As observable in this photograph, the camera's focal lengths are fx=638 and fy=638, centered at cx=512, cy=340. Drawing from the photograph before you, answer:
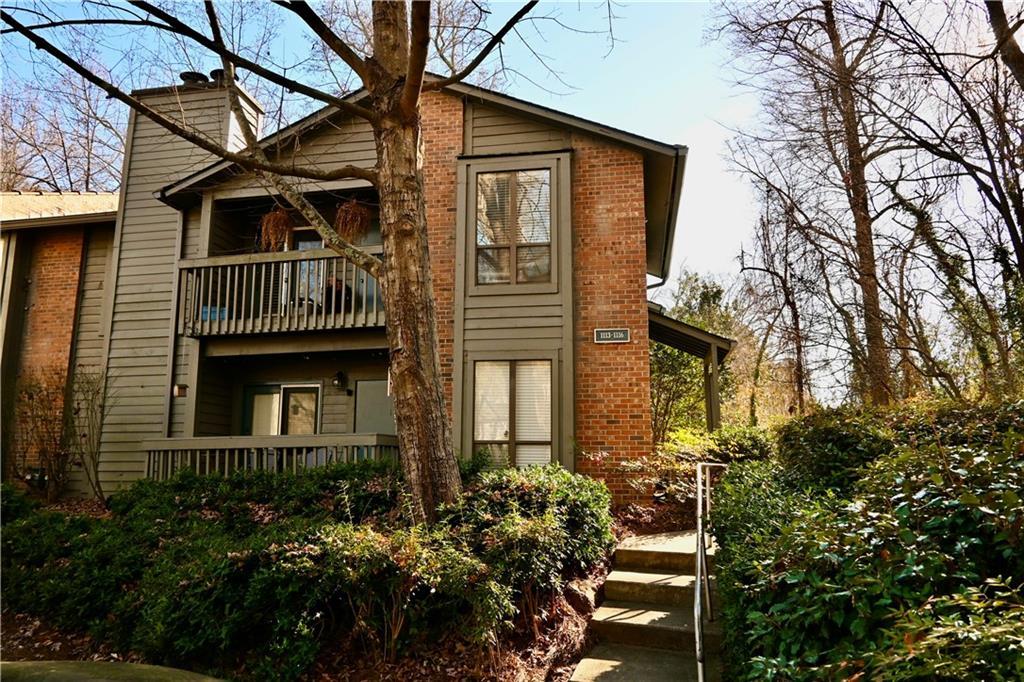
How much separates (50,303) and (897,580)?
14.4 metres

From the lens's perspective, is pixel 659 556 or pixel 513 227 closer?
pixel 659 556

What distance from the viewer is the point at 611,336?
31.3 feet

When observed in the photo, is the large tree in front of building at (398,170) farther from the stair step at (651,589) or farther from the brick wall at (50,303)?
the brick wall at (50,303)

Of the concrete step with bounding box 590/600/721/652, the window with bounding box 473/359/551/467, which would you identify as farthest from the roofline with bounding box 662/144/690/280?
the concrete step with bounding box 590/600/721/652

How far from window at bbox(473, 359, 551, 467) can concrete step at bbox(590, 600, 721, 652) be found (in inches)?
146

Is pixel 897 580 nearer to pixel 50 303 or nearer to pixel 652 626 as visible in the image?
pixel 652 626

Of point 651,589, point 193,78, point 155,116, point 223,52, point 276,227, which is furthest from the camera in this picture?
point 193,78

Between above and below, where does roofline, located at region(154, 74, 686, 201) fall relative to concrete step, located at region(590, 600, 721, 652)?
above

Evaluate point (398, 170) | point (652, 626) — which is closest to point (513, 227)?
point (398, 170)

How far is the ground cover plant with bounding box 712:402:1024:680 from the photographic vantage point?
6.73ft

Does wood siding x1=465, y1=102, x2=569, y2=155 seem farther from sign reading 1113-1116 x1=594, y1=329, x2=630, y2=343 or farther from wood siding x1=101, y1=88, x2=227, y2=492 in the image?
wood siding x1=101, y1=88, x2=227, y2=492

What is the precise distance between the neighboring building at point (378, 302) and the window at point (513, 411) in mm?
23

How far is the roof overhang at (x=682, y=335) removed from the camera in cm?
1084

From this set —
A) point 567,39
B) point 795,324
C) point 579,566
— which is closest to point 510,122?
point 567,39
